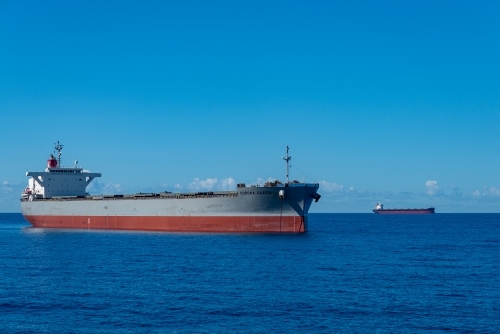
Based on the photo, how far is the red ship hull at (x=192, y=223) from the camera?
56.5 m

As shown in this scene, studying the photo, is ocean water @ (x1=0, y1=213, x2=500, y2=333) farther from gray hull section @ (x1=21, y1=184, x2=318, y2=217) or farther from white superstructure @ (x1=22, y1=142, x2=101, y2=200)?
white superstructure @ (x1=22, y1=142, x2=101, y2=200)

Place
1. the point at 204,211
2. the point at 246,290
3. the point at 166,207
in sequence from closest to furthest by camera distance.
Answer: the point at 246,290, the point at 204,211, the point at 166,207

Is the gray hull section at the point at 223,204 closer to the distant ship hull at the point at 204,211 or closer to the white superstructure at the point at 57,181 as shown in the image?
the distant ship hull at the point at 204,211

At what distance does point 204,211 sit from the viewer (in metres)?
60.2

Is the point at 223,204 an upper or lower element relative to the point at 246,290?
upper

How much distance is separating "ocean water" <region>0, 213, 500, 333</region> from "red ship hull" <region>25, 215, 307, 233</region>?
8.27 m

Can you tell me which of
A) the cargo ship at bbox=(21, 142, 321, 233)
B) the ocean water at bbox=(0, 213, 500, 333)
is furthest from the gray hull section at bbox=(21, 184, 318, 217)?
the ocean water at bbox=(0, 213, 500, 333)

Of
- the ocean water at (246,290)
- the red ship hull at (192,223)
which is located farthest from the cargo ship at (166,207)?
the ocean water at (246,290)

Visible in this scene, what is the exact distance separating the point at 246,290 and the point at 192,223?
33.9 meters

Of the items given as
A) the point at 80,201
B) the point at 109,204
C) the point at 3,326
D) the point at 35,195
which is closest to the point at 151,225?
the point at 109,204

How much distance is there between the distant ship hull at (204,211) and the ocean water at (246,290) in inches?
322

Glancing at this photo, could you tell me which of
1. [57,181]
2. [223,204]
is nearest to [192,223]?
[223,204]

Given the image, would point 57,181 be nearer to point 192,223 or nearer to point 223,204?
point 192,223

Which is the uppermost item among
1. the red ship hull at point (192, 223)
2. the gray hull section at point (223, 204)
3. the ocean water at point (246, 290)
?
→ the gray hull section at point (223, 204)
